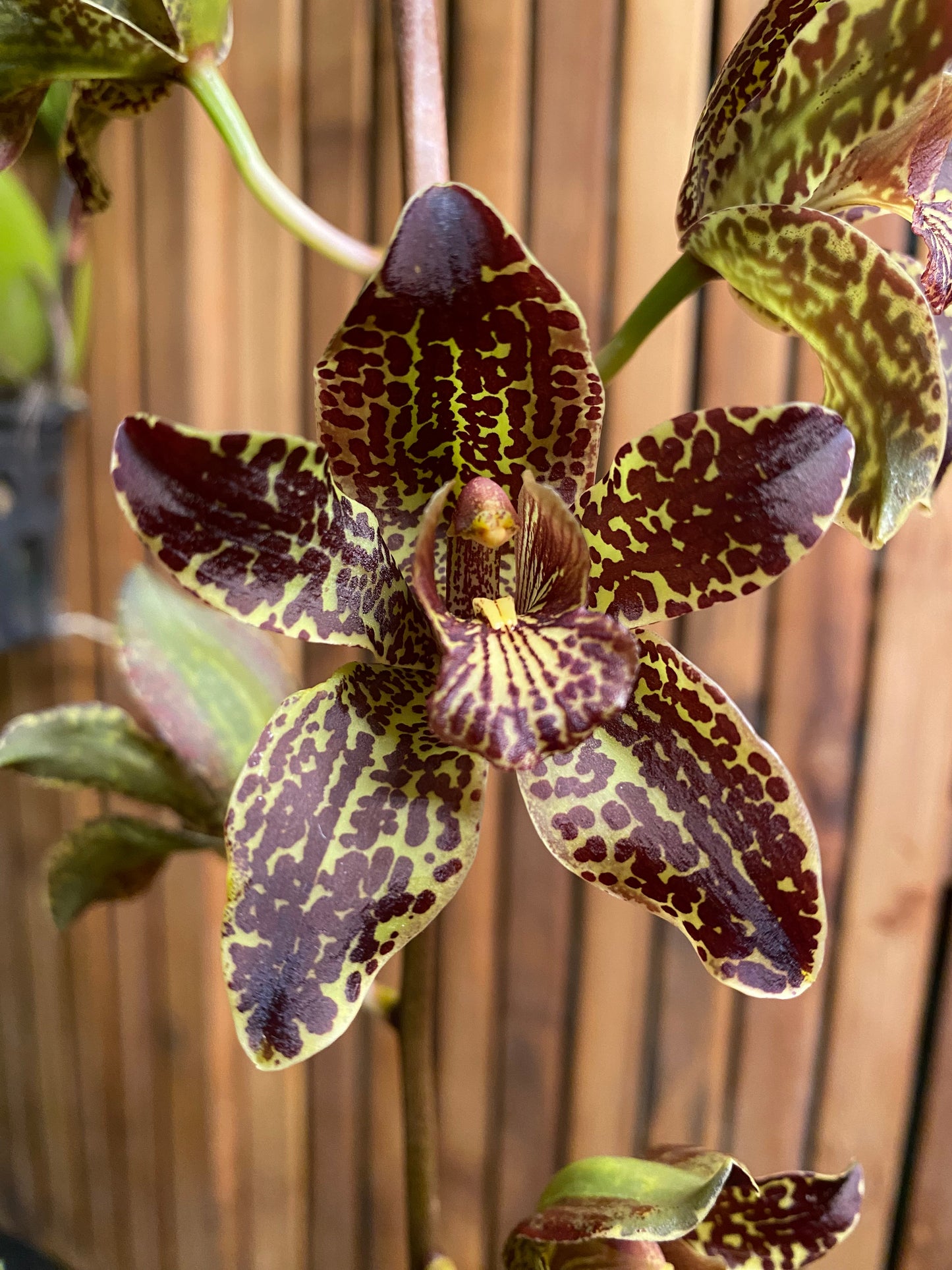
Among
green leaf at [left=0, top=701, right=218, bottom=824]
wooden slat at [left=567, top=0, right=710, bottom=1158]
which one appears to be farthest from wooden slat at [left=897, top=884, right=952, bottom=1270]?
green leaf at [left=0, top=701, right=218, bottom=824]

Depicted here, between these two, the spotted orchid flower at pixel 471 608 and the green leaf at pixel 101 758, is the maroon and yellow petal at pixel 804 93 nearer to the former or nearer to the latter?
the spotted orchid flower at pixel 471 608

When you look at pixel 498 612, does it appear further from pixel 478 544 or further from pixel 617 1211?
pixel 617 1211

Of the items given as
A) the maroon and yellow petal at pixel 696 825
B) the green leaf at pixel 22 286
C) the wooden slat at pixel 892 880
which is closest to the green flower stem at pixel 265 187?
the maroon and yellow petal at pixel 696 825

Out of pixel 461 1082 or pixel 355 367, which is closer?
pixel 355 367

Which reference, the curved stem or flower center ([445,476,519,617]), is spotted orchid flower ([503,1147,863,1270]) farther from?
flower center ([445,476,519,617])

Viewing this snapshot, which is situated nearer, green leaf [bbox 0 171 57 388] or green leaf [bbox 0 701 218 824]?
green leaf [bbox 0 701 218 824]

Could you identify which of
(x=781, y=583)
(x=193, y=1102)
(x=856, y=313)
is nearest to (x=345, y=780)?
(x=856, y=313)

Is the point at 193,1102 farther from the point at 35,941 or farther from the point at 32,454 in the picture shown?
the point at 32,454
